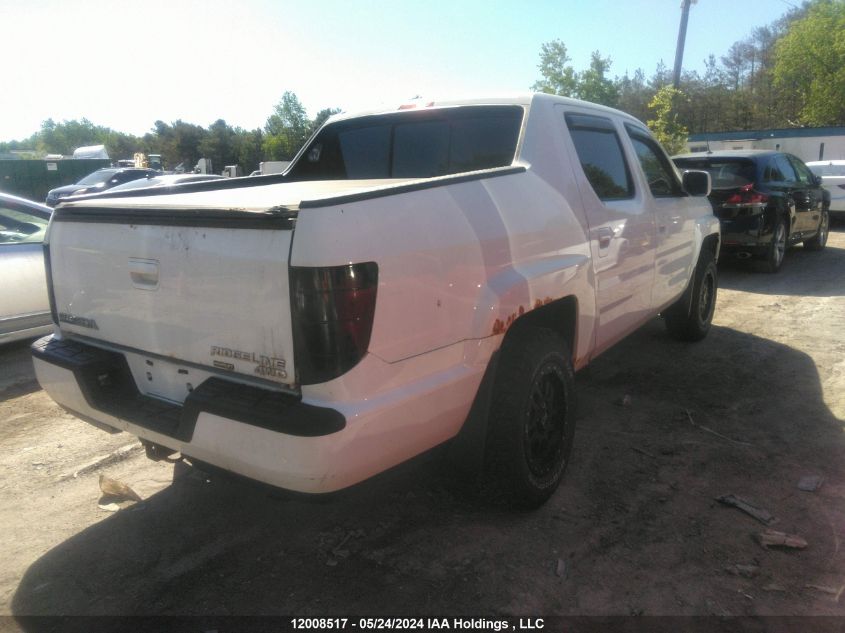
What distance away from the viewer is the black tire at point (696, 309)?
5730 mm

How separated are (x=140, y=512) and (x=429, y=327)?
1.92 meters

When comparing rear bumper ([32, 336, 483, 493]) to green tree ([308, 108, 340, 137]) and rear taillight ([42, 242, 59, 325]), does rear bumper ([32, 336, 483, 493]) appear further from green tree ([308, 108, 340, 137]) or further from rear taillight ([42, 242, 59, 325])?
green tree ([308, 108, 340, 137])

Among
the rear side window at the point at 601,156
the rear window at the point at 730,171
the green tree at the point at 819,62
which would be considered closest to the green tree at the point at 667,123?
the rear window at the point at 730,171

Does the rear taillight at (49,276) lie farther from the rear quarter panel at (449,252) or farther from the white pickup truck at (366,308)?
the rear quarter panel at (449,252)

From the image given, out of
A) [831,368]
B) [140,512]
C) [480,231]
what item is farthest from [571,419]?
[831,368]

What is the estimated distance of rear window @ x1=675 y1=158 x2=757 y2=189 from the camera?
8.92 m

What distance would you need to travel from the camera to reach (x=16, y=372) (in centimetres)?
548

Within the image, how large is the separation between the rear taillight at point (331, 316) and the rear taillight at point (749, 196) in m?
8.15

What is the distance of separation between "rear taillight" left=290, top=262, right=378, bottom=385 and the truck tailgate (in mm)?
56

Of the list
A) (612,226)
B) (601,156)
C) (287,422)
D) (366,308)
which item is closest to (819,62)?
(601,156)

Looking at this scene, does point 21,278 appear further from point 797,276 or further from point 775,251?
point 797,276

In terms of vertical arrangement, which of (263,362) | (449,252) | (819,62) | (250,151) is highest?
(819,62)

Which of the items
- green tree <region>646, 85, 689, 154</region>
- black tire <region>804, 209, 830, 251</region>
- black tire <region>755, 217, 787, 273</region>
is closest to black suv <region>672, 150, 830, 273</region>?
black tire <region>755, 217, 787, 273</region>

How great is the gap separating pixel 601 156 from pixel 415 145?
114cm
